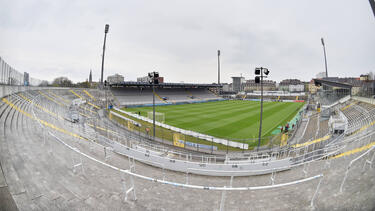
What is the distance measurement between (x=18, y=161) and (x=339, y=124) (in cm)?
2185

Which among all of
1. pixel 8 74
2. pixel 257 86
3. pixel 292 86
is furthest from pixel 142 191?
pixel 292 86

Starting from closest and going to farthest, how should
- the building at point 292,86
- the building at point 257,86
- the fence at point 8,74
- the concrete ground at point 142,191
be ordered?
the concrete ground at point 142,191, the fence at point 8,74, the building at point 292,86, the building at point 257,86

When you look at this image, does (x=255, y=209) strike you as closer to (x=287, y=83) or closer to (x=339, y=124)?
(x=339, y=124)

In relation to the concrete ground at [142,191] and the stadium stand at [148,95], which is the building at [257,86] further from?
the concrete ground at [142,191]

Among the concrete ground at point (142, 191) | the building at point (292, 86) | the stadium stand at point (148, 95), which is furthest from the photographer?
the building at point (292, 86)

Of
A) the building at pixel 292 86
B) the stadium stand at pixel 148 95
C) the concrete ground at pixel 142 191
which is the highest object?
the building at pixel 292 86

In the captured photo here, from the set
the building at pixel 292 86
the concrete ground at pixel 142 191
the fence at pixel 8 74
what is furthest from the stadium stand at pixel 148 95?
the building at pixel 292 86

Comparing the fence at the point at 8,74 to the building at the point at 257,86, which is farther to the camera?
the building at the point at 257,86

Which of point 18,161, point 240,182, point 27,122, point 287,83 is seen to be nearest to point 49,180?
point 18,161

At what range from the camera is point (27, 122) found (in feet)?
34.1

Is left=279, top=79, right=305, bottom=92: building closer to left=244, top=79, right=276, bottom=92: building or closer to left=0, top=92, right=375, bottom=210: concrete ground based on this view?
left=244, top=79, right=276, bottom=92: building

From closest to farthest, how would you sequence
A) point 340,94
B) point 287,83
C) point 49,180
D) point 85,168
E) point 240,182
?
point 49,180
point 85,168
point 240,182
point 340,94
point 287,83

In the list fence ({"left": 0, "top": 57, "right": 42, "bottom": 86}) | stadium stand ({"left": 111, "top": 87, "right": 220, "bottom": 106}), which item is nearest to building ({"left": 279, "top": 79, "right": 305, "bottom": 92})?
stadium stand ({"left": 111, "top": 87, "right": 220, "bottom": 106})

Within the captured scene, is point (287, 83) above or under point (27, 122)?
above
